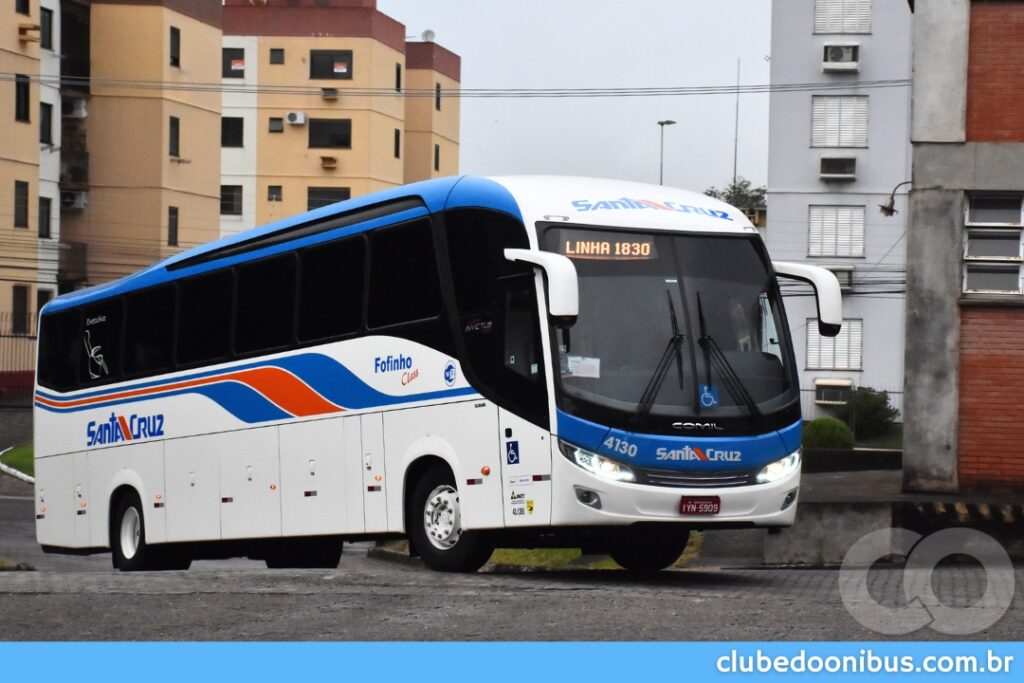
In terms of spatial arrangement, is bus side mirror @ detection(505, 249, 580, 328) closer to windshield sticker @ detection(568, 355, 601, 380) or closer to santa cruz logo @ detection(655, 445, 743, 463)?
windshield sticker @ detection(568, 355, 601, 380)

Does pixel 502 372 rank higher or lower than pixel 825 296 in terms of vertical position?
lower

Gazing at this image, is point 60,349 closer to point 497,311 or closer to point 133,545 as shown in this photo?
point 133,545

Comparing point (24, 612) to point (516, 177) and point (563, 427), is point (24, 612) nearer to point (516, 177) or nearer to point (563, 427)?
point (563, 427)

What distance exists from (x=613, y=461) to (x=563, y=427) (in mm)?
→ 492

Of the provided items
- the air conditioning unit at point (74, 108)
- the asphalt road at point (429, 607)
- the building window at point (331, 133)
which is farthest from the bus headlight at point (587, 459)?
the building window at point (331, 133)

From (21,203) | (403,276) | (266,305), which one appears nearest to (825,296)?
(403,276)

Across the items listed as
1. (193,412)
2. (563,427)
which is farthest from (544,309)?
(193,412)

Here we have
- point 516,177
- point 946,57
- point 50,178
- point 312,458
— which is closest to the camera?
point 516,177

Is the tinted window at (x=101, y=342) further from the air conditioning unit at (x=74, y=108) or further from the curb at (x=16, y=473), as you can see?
the air conditioning unit at (x=74, y=108)

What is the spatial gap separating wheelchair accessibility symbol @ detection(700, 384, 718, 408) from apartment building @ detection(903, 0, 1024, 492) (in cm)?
1117

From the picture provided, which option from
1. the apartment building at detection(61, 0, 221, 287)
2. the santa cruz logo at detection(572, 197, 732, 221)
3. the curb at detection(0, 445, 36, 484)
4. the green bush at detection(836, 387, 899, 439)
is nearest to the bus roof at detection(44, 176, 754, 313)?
the santa cruz logo at detection(572, 197, 732, 221)

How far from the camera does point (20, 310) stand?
189 ft

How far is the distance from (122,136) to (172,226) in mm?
3755

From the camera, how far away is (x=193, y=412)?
66.7ft
